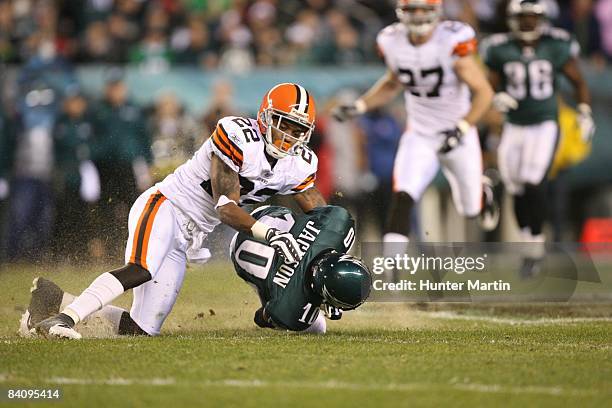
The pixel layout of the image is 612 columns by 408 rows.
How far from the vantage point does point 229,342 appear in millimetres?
5922

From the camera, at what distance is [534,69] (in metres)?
11.1

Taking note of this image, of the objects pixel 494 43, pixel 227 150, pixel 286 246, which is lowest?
pixel 494 43

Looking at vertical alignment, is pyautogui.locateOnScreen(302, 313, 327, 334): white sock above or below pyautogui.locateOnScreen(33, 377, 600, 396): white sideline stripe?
below

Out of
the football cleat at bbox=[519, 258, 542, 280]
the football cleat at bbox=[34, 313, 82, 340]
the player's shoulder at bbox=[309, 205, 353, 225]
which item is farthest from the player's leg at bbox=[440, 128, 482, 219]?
the football cleat at bbox=[34, 313, 82, 340]

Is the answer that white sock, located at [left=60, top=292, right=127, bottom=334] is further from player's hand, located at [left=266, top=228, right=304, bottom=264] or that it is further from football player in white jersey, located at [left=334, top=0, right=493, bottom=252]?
football player in white jersey, located at [left=334, top=0, right=493, bottom=252]

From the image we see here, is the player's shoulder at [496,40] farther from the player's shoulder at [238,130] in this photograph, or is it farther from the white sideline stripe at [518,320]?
the player's shoulder at [238,130]

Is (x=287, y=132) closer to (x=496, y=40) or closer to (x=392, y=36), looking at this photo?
(x=392, y=36)

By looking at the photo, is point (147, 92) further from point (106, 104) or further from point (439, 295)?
point (439, 295)

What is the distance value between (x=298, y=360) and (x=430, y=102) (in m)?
4.78

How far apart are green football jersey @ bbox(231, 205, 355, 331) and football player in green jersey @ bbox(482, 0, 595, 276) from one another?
5.05 m

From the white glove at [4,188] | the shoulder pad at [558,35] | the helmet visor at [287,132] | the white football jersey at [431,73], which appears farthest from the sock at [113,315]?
the shoulder pad at [558,35]

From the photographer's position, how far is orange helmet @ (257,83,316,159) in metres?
6.22

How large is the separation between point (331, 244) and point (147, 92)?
5.56 meters

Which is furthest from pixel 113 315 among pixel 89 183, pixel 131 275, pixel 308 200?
pixel 89 183
